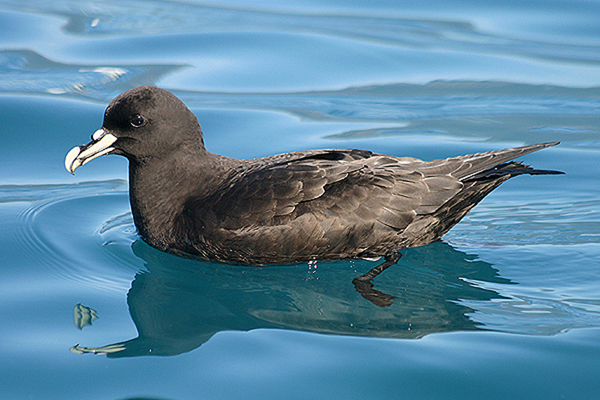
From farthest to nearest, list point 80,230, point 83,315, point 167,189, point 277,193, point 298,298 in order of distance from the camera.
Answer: point 80,230 → point 167,189 → point 277,193 → point 298,298 → point 83,315

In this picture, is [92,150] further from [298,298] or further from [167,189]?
[298,298]

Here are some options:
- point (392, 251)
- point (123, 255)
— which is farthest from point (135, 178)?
point (392, 251)

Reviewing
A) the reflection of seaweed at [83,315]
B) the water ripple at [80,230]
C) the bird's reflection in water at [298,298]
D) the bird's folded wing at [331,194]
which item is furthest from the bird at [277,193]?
the reflection of seaweed at [83,315]

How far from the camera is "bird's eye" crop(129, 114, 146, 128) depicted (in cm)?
561

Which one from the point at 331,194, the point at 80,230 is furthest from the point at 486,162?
the point at 80,230

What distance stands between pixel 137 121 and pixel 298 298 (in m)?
1.75

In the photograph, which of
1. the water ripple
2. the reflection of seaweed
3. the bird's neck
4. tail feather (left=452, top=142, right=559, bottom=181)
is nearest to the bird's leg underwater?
tail feather (left=452, top=142, right=559, bottom=181)

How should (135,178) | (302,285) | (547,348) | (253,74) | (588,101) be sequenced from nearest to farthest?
(547,348), (302,285), (135,178), (588,101), (253,74)

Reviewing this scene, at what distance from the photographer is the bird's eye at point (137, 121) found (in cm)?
561

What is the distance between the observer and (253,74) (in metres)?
9.98

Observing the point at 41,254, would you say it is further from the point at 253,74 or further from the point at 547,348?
the point at 253,74

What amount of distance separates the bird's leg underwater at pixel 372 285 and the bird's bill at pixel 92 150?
2.05 meters

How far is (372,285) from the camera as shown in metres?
5.43

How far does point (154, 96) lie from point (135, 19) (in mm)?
6291
